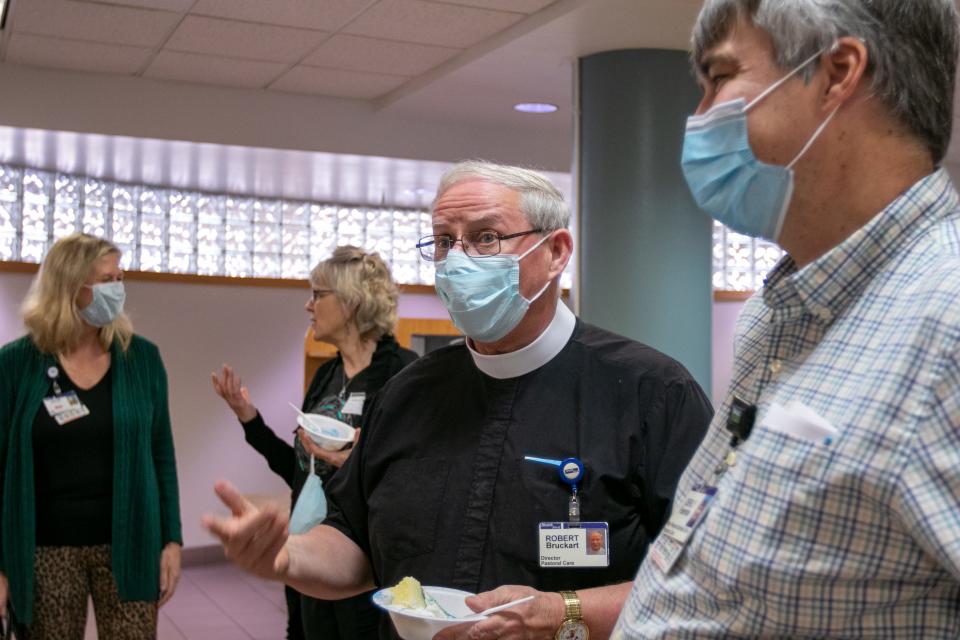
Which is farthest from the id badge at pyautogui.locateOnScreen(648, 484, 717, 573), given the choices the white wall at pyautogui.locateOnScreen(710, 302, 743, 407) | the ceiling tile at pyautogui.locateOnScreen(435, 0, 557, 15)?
the white wall at pyautogui.locateOnScreen(710, 302, 743, 407)

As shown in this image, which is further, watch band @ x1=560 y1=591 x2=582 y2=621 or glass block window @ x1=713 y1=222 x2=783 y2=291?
glass block window @ x1=713 y1=222 x2=783 y2=291

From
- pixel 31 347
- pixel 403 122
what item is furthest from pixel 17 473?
pixel 403 122

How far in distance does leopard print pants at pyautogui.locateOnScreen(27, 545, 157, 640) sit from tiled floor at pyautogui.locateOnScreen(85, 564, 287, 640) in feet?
9.63

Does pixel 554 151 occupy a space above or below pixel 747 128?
above

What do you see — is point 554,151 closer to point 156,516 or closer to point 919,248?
point 156,516

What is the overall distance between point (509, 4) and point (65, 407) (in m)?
2.66

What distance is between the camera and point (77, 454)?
3678mm

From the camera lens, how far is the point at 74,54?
5891 mm

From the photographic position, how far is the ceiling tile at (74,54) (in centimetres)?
566

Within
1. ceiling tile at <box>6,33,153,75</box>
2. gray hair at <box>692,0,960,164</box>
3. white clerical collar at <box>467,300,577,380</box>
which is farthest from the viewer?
ceiling tile at <box>6,33,153,75</box>

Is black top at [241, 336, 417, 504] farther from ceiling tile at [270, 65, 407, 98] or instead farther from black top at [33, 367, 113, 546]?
ceiling tile at [270, 65, 407, 98]

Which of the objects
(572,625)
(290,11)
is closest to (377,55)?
(290,11)

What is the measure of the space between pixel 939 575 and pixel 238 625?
644 cm

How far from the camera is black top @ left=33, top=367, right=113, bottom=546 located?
363 cm
